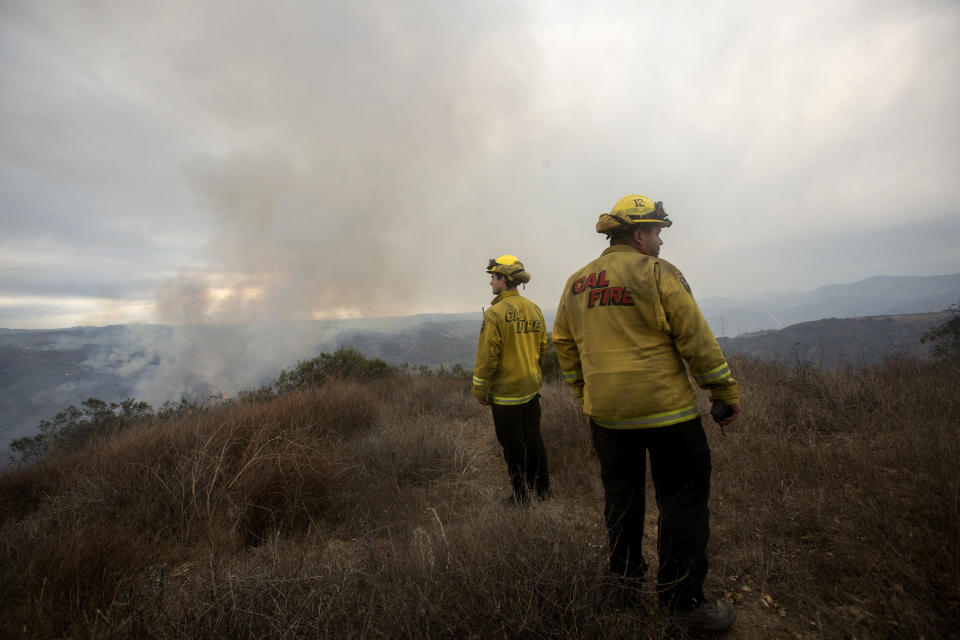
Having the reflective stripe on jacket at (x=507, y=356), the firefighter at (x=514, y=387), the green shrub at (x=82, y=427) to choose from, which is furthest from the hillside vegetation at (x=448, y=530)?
the reflective stripe on jacket at (x=507, y=356)

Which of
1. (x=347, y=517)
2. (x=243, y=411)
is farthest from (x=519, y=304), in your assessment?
(x=243, y=411)

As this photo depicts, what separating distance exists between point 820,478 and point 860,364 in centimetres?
432

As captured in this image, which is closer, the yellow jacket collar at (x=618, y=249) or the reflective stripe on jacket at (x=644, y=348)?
the reflective stripe on jacket at (x=644, y=348)

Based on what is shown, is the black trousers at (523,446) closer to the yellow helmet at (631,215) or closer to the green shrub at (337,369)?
the yellow helmet at (631,215)

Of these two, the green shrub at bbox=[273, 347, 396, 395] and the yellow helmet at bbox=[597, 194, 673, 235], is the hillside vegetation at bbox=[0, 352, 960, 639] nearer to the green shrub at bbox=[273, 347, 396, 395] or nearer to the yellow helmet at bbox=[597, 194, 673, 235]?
the yellow helmet at bbox=[597, 194, 673, 235]

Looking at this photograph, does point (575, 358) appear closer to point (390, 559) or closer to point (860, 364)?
point (390, 559)

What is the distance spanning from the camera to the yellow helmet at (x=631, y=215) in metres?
2.02

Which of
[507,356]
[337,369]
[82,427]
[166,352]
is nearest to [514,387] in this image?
[507,356]

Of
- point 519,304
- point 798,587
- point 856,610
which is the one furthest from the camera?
point 519,304

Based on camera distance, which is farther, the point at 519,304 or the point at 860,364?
the point at 860,364

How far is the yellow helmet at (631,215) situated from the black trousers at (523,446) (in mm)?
1948

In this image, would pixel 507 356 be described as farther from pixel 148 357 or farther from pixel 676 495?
pixel 148 357

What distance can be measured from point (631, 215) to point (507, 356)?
1.80 meters

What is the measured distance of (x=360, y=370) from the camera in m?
10.1
